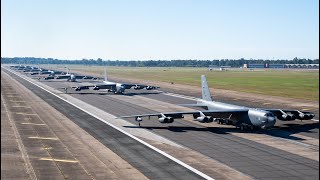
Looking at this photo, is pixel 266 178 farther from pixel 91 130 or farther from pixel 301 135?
pixel 91 130

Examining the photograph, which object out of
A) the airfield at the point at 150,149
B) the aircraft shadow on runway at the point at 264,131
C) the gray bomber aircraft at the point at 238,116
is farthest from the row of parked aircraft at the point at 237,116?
the airfield at the point at 150,149

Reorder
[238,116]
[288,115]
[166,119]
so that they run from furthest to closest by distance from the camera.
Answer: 1. [288,115]
2. [238,116]
3. [166,119]

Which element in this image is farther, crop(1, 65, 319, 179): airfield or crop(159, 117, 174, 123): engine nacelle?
crop(159, 117, 174, 123): engine nacelle

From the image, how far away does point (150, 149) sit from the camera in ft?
134

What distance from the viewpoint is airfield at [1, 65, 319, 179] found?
104 feet

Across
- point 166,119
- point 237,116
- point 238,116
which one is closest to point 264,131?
point 238,116

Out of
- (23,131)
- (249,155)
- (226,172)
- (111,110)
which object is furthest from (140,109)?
(226,172)

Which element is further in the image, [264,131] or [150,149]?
[264,131]

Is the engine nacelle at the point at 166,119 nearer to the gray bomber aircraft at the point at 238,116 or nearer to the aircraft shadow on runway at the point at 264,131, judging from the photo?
the gray bomber aircraft at the point at 238,116

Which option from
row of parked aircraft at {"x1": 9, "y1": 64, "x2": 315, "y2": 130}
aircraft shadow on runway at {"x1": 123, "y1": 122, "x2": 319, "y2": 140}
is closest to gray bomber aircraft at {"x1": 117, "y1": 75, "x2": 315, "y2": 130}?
row of parked aircraft at {"x1": 9, "y1": 64, "x2": 315, "y2": 130}

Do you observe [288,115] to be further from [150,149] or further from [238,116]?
[150,149]

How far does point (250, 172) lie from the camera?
32.1 metres

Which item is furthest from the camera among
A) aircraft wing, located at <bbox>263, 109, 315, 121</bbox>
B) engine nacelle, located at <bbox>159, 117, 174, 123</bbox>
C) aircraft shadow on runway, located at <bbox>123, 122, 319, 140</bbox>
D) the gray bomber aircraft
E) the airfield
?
aircraft wing, located at <bbox>263, 109, 315, 121</bbox>

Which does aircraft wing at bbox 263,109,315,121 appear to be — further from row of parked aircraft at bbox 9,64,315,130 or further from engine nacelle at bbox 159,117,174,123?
engine nacelle at bbox 159,117,174,123
